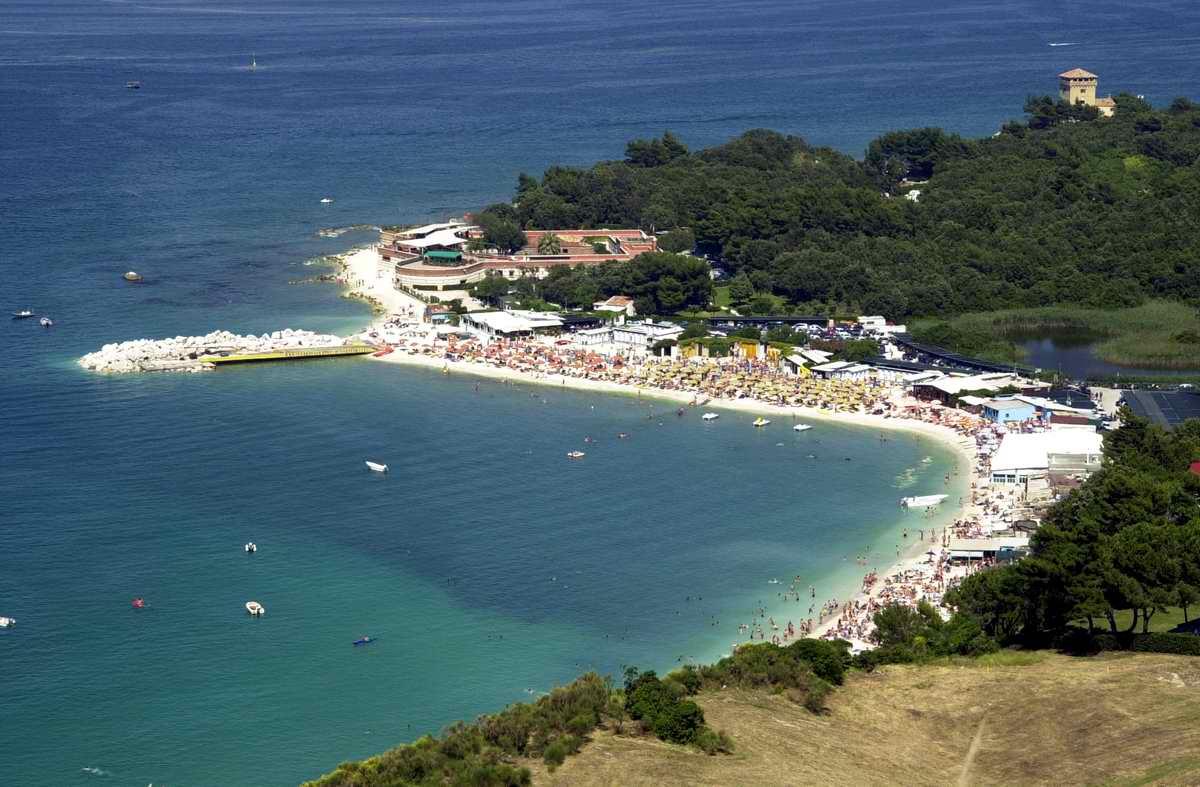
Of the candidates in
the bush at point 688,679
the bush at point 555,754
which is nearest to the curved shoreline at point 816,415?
the bush at point 688,679

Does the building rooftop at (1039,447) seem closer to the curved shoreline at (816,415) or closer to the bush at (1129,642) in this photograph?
the curved shoreline at (816,415)

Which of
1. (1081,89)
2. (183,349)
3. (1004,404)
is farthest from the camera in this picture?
(1081,89)

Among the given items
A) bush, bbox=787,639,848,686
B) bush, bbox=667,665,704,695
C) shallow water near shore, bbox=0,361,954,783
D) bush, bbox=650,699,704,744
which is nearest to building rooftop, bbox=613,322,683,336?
shallow water near shore, bbox=0,361,954,783

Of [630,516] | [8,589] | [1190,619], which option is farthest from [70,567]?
[1190,619]

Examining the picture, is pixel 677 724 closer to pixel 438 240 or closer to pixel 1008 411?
pixel 1008 411

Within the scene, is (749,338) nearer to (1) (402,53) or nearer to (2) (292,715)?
(2) (292,715)

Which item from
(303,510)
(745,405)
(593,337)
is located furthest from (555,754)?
(593,337)

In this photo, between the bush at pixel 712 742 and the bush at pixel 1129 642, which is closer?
the bush at pixel 712 742
